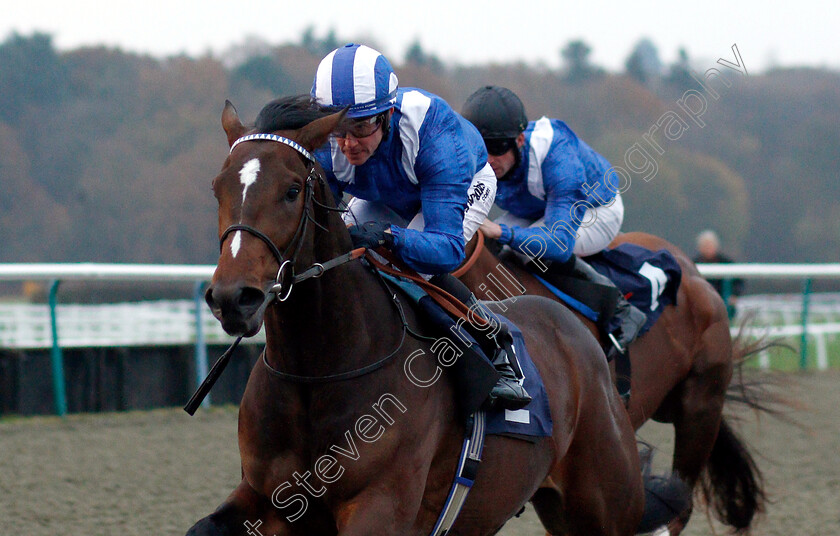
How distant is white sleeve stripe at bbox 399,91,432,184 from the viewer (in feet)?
9.60

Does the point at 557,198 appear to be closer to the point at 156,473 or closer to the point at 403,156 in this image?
the point at 403,156

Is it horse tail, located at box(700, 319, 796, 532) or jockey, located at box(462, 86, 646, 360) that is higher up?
jockey, located at box(462, 86, 646, 360)

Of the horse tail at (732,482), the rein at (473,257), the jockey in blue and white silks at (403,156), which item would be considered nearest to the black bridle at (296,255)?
the jockey in blue and white silks at (403,156)

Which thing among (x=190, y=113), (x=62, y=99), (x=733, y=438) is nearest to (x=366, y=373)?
(x=733, y=438)

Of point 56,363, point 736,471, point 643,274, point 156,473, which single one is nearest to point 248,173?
point 643,274

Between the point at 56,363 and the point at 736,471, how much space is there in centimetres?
443

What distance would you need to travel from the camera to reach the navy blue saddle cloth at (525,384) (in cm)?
289

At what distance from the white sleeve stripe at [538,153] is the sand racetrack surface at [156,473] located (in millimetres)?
1683

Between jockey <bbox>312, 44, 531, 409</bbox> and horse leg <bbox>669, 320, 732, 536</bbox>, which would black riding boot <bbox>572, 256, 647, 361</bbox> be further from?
jockey <bbox>312, 44, 531, 409</bbox>

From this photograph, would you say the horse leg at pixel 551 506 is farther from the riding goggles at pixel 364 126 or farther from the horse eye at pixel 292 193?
the horse eye at pixel 292 193

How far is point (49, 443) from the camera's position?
600 cm

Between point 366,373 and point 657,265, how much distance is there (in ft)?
8.42

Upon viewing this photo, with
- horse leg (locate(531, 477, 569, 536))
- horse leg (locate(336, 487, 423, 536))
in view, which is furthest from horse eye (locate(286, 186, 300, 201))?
horse leg (locate(531, 477, 569, 536))

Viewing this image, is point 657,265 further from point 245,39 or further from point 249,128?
point 245,39
